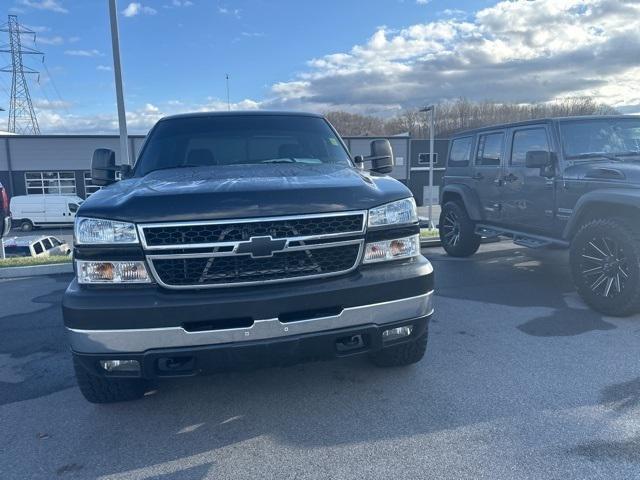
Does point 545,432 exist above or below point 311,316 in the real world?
below

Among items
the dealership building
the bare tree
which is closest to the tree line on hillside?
the bare tree

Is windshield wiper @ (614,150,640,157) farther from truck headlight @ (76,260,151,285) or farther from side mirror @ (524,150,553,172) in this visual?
truck headlight @ (76,260,151,285)

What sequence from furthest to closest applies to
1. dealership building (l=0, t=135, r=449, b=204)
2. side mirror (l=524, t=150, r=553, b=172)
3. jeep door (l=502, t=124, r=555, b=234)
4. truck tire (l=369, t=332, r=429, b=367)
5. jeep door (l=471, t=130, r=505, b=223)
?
dealership building (l=0, t=135, r=449, b=204) < jeep door (l=471, t=130, r=505, b=223) < jeep door (l=502, t=124, r=555, b=234) < side mirror (l=524, t=150, r=553, b=172) < truck tire (l=369, t=332, r=429, b=367)

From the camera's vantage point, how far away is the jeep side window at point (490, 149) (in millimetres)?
6773

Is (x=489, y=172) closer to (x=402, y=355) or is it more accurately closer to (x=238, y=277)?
(x=402, y=355)

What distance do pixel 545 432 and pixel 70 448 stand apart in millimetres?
2691

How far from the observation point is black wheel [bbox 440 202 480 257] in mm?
7619

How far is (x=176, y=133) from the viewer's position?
4297 millimetres

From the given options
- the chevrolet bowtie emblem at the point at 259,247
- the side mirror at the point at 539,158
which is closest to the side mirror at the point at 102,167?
the chevrolet bowtie emblem at the point at 259,247

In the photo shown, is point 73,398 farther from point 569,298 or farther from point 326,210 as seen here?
point 569,298

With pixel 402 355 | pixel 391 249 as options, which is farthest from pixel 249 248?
pixel 402 355

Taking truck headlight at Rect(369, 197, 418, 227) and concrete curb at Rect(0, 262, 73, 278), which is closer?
truck headlight at Rect(369, 197, 418, 227)

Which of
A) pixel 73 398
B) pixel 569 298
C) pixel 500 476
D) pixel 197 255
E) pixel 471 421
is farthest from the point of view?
pixel 569 298

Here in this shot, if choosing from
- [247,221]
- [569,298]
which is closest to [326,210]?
[247,221]
